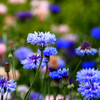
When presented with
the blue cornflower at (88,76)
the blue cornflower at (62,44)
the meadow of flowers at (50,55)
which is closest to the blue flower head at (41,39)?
the meadow of flowers at (50,55)

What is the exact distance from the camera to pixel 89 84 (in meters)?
0.54

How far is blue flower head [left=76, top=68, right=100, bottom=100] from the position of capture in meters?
0.53

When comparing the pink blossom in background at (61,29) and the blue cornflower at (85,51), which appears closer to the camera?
the blue cornflower at (85,51)

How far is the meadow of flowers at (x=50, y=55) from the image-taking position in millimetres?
562

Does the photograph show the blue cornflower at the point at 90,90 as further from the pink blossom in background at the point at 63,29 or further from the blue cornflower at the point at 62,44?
the pink blossom in background at the point at 63,29

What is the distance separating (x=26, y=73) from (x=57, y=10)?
0.83m

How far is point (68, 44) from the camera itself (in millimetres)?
1689

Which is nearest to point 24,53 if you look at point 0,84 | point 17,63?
point 17,63

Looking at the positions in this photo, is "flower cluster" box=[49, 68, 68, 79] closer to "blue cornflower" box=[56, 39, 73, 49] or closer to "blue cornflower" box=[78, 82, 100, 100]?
"blue cornflower" box=[78, 82, 100, 100]

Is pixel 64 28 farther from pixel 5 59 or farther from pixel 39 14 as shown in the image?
pixel 5 59

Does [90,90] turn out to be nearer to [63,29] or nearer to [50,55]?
[50,55]

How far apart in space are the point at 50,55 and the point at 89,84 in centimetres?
14

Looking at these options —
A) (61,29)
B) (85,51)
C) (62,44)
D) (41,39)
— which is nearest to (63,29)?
(61,29)

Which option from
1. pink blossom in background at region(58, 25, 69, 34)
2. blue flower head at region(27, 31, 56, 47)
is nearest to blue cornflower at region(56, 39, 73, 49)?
pink blossom in background at region(58, 25, 69, 34)
